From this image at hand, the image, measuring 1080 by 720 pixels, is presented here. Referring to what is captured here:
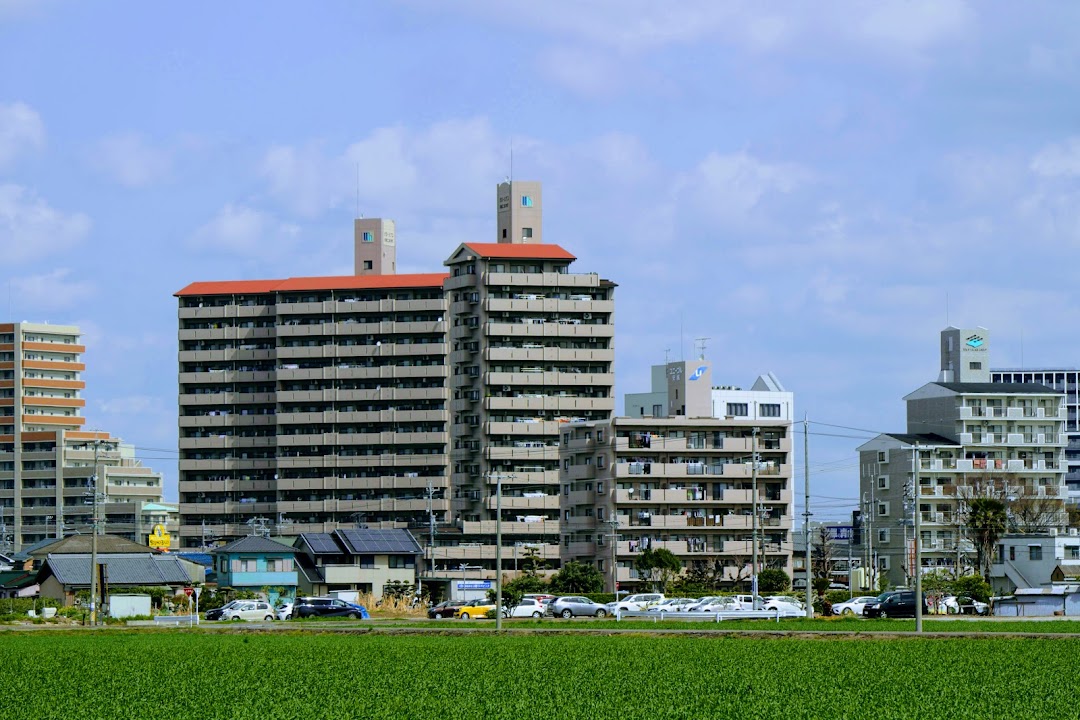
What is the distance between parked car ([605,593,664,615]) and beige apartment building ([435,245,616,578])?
44.5 m

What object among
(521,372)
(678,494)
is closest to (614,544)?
(678,494)

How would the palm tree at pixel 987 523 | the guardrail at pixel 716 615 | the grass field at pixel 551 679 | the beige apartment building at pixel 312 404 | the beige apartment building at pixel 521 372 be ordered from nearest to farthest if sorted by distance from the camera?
the grass field at pixel 551 679
the guardrail at pixel 716 615
the palm tree at pixel 987 523
the beige apartment building at pixel 521 372
the beige apartment building at pixel 312 404

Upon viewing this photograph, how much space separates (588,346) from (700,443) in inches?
908

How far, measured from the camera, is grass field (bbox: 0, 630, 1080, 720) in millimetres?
38531

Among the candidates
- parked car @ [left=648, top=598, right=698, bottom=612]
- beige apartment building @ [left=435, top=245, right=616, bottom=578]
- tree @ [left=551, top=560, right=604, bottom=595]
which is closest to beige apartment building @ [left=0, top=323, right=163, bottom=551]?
beige apartment building @ [left=435, top=245, right=616, bottom=578]

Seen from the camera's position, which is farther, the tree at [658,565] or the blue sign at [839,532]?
the blue sign at [839,532]

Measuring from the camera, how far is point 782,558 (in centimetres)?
13288

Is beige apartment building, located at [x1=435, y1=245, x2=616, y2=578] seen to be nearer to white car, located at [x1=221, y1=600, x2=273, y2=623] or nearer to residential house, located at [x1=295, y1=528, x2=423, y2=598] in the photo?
residential house, located at [x1=295, y1=528, x2=423, y2=598]

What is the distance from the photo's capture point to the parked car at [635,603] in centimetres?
9378

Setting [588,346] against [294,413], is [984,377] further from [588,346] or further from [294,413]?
[294,413]

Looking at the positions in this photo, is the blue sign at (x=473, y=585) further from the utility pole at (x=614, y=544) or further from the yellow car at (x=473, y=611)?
the yellow car at (x=473, y=611)

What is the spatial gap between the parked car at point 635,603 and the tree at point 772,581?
894 inches

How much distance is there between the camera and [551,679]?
152ft

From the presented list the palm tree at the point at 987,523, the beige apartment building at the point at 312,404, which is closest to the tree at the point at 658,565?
the palm tree at the point at 987,523
